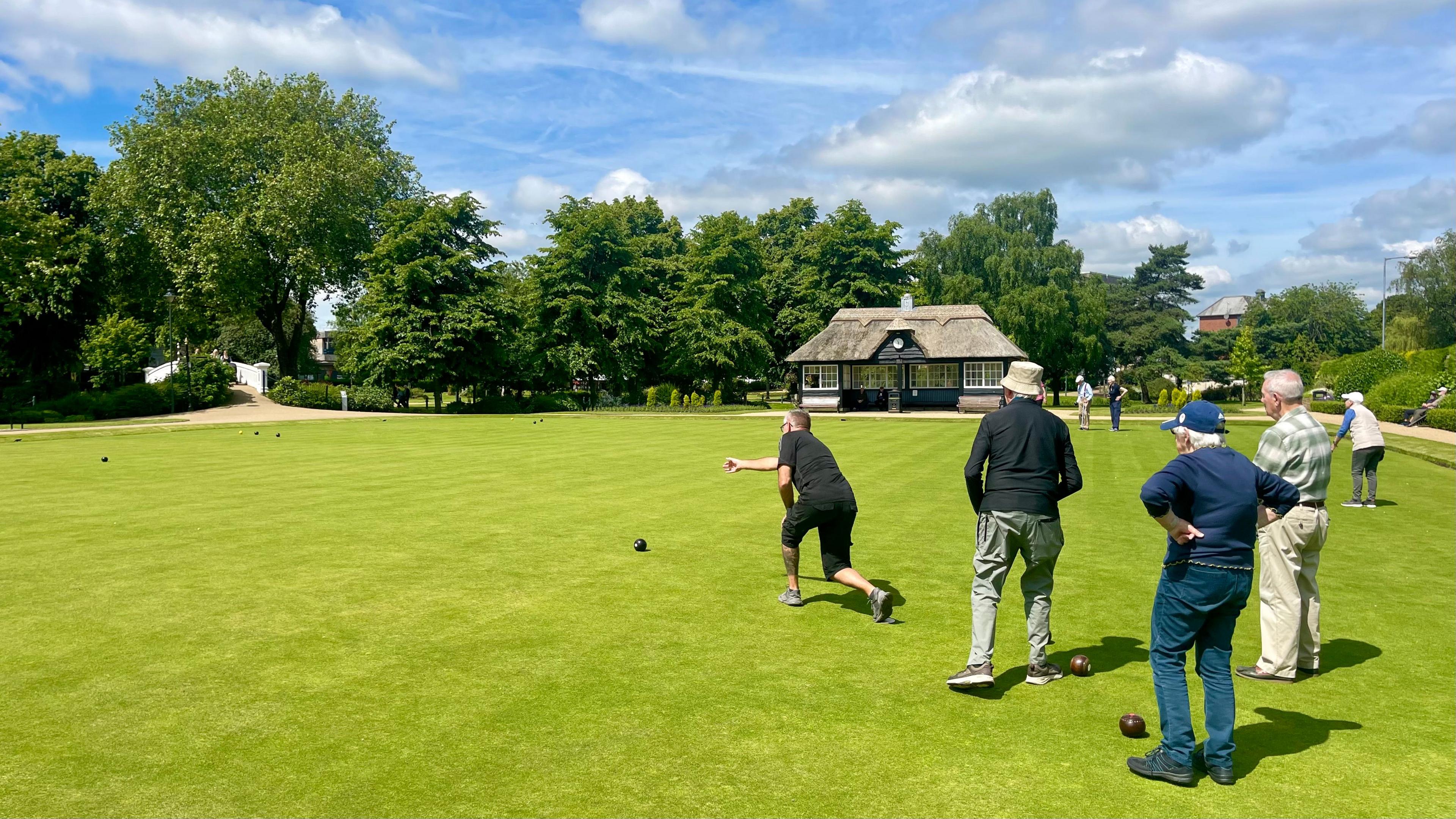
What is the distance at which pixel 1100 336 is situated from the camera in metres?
77.8

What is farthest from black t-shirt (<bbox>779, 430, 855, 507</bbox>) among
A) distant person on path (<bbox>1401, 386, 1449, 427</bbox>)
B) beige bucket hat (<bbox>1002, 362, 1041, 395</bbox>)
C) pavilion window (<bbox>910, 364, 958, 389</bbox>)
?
pavilion window (<bbox>910, 364, 958, 389</bbox>)

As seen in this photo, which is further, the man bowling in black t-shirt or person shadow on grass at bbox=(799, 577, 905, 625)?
person shadow on grass at bbox=(799, 577, 905, 625)

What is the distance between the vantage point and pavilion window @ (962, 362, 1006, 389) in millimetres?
59250

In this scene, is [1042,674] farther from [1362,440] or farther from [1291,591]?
[1362,440]

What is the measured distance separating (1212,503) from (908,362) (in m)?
55.9

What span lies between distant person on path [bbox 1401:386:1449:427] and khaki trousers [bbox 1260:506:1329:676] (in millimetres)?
35550

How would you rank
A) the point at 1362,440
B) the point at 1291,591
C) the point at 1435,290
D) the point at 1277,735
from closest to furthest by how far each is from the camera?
the point at 1277,735 → the point at 1291,591 → the point at 1362,440 → the point at 1435,290

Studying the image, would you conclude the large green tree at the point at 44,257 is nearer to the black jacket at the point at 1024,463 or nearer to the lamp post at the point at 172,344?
the lamp post at the point at 172,344

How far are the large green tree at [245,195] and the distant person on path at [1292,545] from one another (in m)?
61.4

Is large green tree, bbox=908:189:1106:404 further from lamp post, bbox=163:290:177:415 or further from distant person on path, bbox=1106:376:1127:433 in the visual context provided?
lamp post, bbox=163:290:177:415

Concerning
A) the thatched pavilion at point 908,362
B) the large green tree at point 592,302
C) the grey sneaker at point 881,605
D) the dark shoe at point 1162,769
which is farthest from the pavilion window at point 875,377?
the dark shoe at point 1162,769

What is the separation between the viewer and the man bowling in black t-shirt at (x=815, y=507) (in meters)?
8.53

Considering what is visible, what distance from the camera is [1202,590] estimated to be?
17.1ft

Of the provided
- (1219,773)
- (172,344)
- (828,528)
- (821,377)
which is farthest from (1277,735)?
(172,344)
